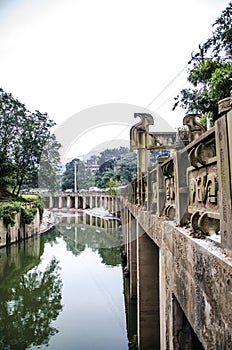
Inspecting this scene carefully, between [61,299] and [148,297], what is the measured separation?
537cm

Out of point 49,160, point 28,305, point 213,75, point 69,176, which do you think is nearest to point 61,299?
point 28,305

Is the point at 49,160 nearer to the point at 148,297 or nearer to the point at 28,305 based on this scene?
the point at 28,305

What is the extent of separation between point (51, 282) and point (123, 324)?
16.9 feet

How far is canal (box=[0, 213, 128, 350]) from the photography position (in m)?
7.80

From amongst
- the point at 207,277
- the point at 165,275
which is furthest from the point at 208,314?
the point at 165,275

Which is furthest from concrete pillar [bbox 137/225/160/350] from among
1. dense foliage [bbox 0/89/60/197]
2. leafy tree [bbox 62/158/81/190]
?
leafy tree [bbox 62/158/81/190]

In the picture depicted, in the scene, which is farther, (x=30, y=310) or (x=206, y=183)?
(x=30, y=310)

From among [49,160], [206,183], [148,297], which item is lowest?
[148,297]

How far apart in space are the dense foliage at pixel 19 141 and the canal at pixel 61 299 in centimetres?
875

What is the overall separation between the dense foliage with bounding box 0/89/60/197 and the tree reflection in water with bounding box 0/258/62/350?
45.9ft

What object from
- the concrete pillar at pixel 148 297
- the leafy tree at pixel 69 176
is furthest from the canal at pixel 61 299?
the leafy tree at pixel 69 176

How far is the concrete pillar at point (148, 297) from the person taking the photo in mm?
6262

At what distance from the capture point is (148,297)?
638cm

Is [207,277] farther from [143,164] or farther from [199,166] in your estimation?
[143,164]
